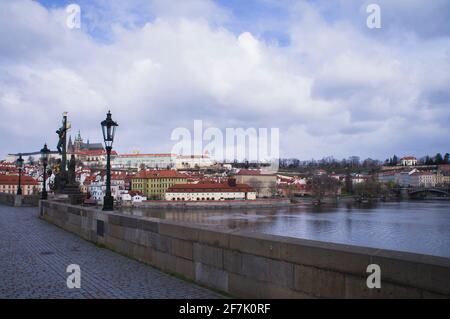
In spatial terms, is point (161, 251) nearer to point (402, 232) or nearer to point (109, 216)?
point (109, 216)

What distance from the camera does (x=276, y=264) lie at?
15.3 feet

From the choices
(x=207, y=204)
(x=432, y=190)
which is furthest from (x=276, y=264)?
(x=432, y=190)

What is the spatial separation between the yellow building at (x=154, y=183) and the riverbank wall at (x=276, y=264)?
10526 centimetres

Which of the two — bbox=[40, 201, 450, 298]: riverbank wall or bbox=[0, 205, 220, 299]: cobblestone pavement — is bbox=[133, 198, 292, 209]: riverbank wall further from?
bbox=[40, 201, 450, 298]: riverbank wall

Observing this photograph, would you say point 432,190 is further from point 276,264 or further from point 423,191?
point 276,264

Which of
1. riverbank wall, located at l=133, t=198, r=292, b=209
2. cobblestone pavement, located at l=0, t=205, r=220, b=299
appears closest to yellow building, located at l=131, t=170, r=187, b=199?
riverbank wall, located at l=133, t=198, r=292, b=209

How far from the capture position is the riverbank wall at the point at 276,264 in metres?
3.42

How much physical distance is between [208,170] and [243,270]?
17330cm

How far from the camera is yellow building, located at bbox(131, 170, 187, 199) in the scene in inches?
4461

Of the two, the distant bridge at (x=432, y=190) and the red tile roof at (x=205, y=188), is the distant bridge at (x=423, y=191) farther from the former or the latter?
the red tile roof at (x=205, y=188)

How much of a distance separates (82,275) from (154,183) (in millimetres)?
109457

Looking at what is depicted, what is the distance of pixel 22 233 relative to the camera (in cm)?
1253

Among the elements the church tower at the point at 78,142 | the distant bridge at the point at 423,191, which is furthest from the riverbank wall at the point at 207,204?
the church tower at the point at 78,142

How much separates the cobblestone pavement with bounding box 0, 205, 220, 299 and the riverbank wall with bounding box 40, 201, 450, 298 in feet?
0.94
